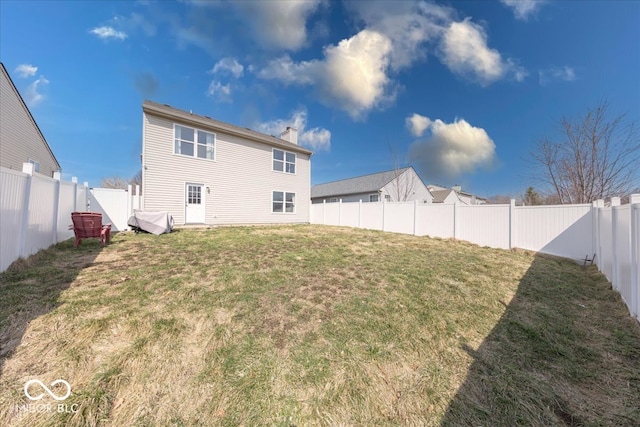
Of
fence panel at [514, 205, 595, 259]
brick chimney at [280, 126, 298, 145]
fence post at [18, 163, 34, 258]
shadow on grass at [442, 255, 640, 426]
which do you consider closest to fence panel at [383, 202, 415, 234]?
fence panel at [514, 205, 595, 259]

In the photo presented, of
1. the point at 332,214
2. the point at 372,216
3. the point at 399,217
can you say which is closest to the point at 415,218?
the point at 399,217

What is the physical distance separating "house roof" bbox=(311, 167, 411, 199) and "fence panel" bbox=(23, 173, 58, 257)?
21.4 m

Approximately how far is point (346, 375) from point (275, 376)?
71 centimetres

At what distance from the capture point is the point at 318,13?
1214 cm

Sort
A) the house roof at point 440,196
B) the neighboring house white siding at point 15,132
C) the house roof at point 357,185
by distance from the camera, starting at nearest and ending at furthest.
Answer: the neighboring house white siding at point 15,132
the house roof at point 357,185
the house roof at point 440,196

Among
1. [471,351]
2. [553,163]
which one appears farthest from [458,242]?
[471,351]

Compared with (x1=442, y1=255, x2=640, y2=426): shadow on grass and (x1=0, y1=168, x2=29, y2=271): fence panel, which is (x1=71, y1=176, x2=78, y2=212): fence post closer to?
(x1=0, y1=168, x2=29, y2=271): fence panel

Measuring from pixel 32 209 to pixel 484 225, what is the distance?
13.6 meters

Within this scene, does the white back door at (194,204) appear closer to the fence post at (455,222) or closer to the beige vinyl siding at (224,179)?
the beige vinyl siding at (224,179)

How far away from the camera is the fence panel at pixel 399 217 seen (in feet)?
41.5

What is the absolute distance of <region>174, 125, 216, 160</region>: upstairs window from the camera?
12.1 meters

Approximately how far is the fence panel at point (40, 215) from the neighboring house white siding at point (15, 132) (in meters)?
7.29

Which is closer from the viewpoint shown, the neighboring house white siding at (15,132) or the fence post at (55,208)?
the fence post at (55,208)

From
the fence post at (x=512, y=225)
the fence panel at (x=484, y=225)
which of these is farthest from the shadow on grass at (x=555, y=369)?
the fence panel at (x=484, y=225)
